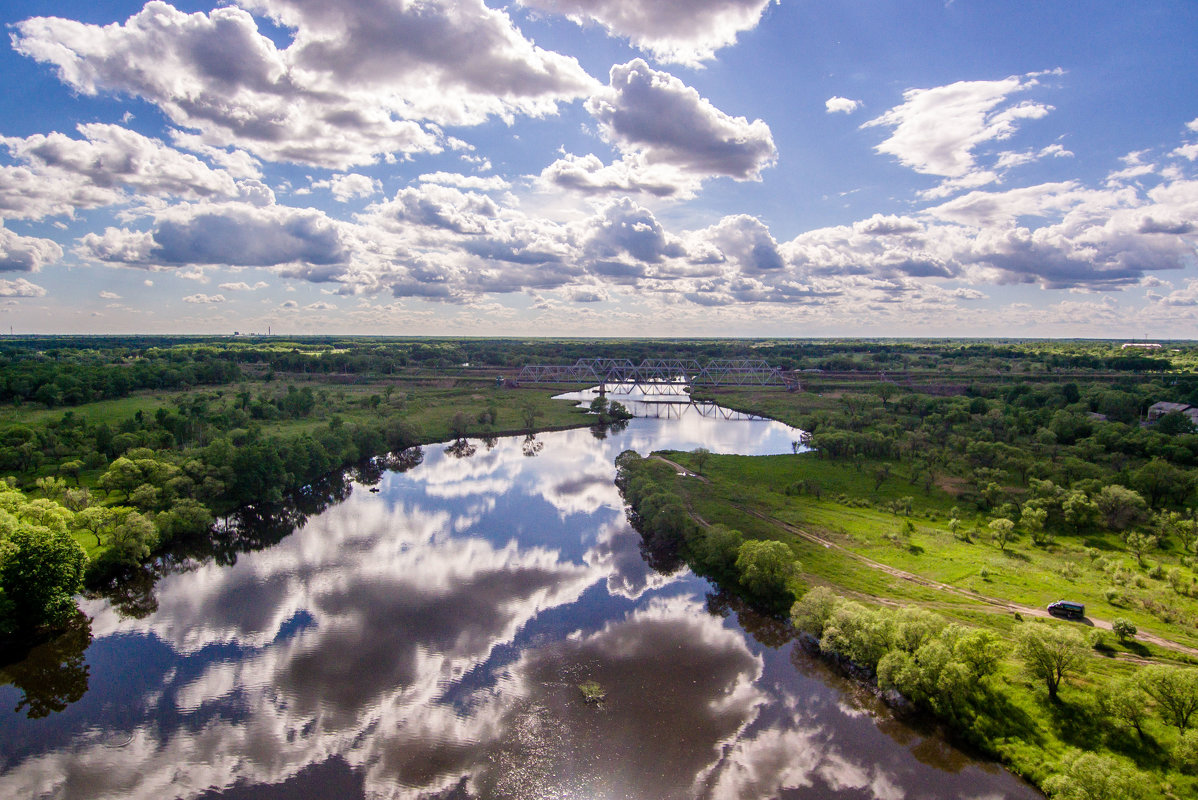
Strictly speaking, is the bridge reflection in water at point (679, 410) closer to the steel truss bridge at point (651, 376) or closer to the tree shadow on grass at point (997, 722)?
the steel truss bridge at point (651, 376)

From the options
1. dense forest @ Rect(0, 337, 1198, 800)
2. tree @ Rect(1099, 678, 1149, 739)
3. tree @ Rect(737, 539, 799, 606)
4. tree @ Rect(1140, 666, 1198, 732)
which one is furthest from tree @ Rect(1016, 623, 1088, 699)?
tree @ Rect(737, 539, 799, 606)

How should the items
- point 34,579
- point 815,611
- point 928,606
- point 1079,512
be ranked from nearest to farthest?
point 34,579 → point 815,611 → point 928,606 → point 1079,512

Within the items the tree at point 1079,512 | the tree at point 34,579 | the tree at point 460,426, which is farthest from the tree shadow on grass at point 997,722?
the tree at point 460,426

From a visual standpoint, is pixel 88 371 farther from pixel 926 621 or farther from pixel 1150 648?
pixel 1150 648

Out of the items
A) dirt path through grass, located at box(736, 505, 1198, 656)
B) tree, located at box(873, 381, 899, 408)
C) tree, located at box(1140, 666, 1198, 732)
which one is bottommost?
dirt path through grass, located at box(736, 505, 1198, 656)

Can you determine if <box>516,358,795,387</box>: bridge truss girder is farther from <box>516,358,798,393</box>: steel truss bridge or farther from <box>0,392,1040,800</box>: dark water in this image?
<box>0,392,1040,800</box>: dark water

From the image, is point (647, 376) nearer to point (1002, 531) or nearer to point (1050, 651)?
point (1002, 531)

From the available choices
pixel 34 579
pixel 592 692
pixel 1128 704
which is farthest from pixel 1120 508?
pixel 34 579
